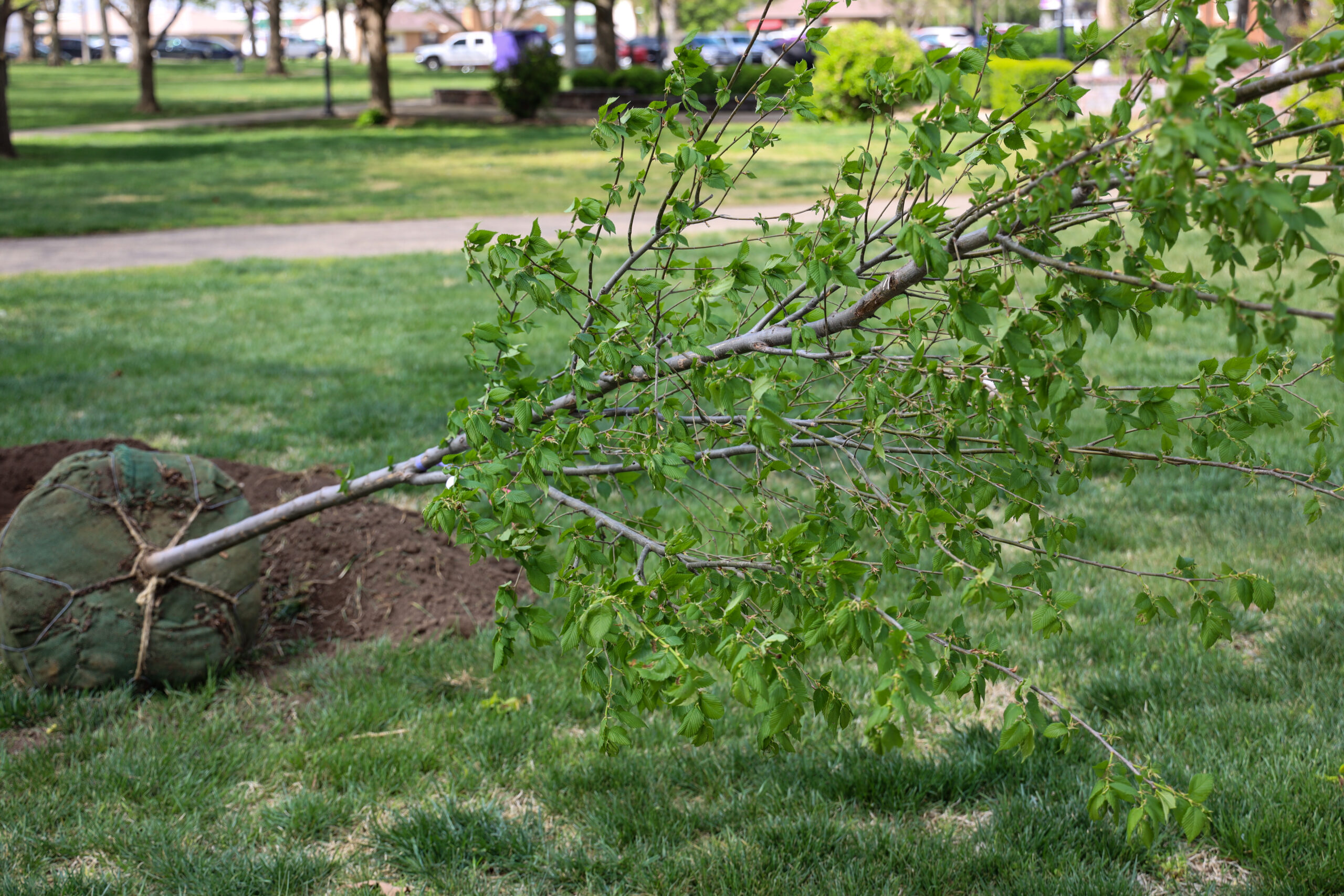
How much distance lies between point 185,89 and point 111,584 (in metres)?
48.3

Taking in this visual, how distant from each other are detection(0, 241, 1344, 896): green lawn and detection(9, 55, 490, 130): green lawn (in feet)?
103

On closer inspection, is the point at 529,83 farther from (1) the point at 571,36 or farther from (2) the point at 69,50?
(2) the point at 69,50

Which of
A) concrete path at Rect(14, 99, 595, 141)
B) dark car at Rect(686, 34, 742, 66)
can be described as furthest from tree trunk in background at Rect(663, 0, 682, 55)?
concrete path at Rect(14, 99, 595, 141)

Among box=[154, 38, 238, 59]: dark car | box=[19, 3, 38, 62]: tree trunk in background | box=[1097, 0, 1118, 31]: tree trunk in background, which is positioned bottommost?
box=[1097, 0, 1118, 31]: tree trunk in background

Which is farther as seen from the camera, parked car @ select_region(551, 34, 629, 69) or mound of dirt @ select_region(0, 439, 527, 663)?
parked car @ select_region(551, 34, 629, 69)

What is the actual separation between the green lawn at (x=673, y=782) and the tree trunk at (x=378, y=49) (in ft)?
93.6

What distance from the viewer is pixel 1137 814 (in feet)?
6.03

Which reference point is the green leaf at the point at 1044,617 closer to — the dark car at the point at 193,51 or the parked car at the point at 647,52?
the parked car at the point at 647,52

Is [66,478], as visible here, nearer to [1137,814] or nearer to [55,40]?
[1137,814]

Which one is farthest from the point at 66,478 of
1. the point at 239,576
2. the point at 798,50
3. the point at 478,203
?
the point at 798,50

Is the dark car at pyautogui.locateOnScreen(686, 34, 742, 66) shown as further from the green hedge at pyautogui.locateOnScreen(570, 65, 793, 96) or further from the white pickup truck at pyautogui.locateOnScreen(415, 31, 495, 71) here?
the green hedge at pyautogui.locateOnScreen(570, 65, 793, 96)

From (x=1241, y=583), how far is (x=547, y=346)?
630 centimetres

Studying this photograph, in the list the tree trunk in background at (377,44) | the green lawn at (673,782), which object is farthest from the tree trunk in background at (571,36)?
the green lawn at (673,782)

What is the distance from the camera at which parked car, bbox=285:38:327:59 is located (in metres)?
85.1
